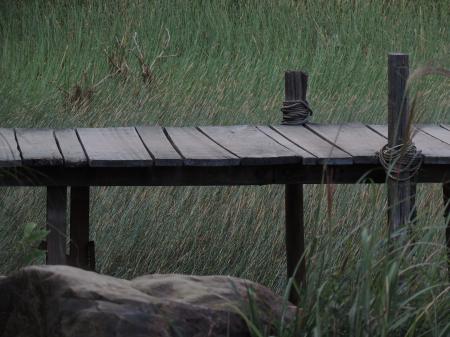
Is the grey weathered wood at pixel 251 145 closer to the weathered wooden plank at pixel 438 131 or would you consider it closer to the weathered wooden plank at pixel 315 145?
the weathered wooden plank at pixel 315 145

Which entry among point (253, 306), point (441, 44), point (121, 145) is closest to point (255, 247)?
point (121, 145)

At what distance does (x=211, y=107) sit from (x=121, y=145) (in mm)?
2452

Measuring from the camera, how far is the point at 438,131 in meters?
4.21

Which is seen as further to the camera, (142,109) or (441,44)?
(441,44)

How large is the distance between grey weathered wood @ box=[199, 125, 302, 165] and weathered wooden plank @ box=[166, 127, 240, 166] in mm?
32

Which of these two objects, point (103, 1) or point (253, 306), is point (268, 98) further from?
point (253, 306)

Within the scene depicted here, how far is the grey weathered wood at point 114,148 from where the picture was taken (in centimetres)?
346

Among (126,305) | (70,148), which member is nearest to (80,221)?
(70,148)

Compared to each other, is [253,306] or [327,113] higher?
[253,306]

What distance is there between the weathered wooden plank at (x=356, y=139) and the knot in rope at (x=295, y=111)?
0.16 feet

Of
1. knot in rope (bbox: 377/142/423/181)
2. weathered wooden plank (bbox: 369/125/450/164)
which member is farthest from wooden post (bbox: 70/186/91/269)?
knot in rope (bbox: 377/142/423/181)

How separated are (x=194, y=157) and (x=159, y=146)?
26cm

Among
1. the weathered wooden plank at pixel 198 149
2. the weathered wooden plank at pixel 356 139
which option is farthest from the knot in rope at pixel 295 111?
the weathered wooden plank at pixel 198 149

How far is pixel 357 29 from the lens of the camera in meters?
8.81
